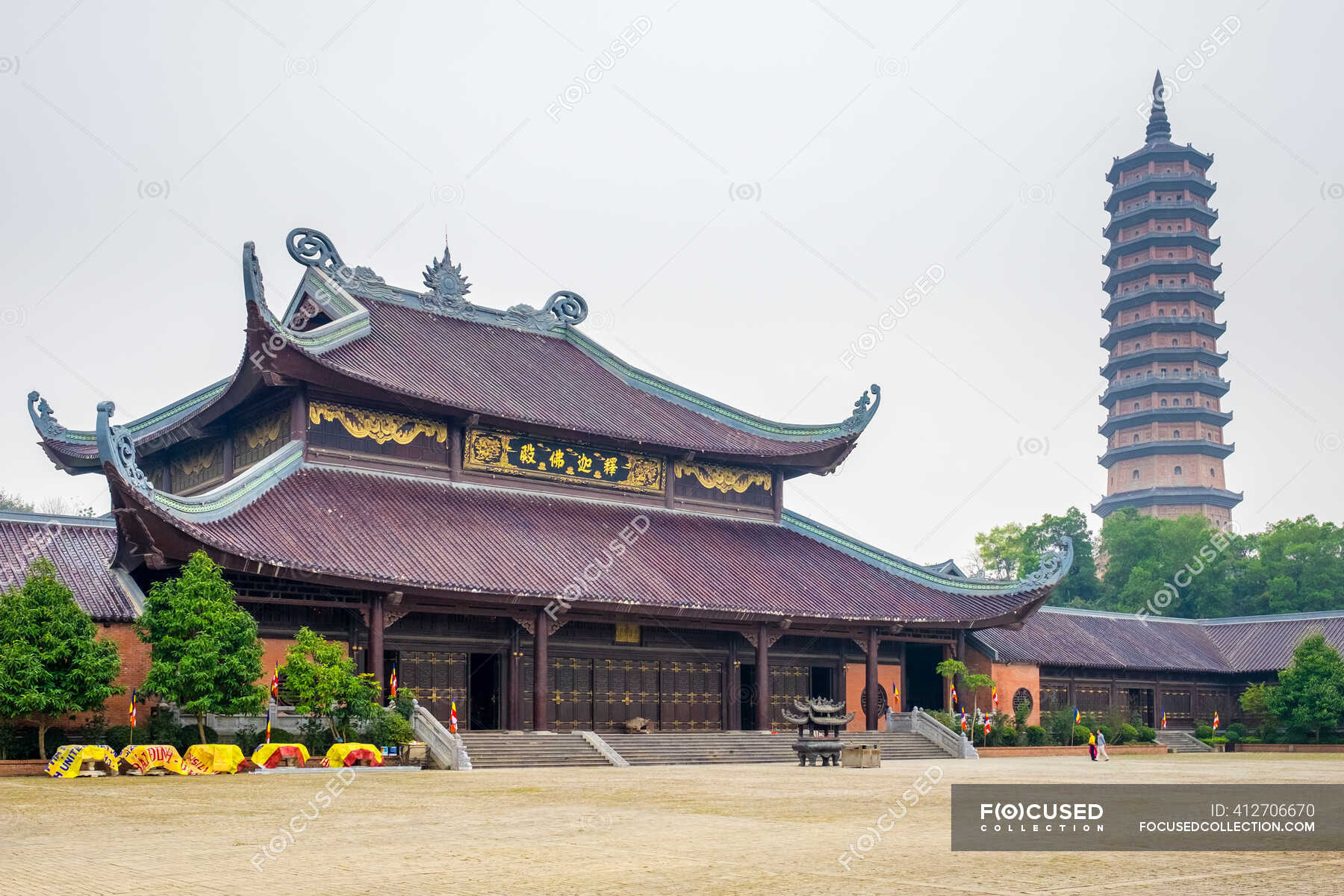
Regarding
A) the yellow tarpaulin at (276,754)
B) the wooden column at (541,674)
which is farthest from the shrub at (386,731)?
the wooden column at (541,674)

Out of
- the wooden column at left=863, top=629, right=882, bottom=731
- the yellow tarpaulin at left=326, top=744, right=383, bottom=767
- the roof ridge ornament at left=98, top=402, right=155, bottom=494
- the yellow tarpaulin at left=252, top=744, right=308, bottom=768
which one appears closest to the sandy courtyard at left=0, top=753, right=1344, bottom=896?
the yellow tarpaulin at left=252, top=744, right=308, bottom=768

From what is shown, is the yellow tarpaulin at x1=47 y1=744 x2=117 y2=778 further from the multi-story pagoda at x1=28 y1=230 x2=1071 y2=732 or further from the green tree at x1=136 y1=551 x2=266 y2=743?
the multi-story pagoda at x1=28 y1=230 x2=1071 y2=732

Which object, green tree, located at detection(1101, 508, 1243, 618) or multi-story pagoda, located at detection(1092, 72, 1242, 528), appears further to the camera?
multi-story pagoda, located at detection(1092, 72, 1242, 528)

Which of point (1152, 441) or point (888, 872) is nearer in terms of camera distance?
point (888, 872)

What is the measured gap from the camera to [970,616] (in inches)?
1399

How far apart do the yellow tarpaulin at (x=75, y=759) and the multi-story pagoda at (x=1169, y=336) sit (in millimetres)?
Answer: 70716

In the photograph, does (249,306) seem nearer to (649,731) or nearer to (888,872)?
(649,731)

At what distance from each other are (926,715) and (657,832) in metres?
23.5

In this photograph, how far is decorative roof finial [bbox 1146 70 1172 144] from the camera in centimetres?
8344

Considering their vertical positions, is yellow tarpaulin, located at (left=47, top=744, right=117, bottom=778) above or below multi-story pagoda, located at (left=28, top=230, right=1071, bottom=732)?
below

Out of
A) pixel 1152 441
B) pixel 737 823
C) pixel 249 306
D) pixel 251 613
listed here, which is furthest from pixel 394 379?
pixel 1152 441

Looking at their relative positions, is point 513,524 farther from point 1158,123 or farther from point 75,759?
point 1158,123

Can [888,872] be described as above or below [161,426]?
below

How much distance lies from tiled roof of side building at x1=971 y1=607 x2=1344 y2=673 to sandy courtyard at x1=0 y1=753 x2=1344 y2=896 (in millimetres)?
21472
